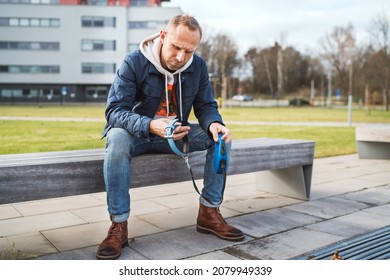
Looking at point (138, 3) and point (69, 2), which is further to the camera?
point (138, 3)

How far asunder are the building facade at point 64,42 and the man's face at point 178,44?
3880cm

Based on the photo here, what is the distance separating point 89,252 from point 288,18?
201 cm

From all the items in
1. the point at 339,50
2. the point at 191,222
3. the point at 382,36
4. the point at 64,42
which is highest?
the point at 339,50

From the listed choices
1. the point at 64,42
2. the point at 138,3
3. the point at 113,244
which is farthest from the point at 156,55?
the point at 138,3

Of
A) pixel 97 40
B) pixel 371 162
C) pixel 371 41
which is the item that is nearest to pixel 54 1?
pixel 97 40

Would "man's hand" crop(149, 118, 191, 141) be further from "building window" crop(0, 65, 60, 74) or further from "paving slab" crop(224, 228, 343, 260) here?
"building window" crop(0, 65, 60, 74)

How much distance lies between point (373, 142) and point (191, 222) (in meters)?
4.44

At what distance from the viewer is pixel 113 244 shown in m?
2.51

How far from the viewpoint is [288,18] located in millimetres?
3100

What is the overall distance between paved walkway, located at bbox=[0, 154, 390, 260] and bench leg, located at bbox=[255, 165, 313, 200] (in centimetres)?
9

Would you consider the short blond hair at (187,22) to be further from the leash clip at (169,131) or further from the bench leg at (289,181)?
the bench leg at (289,181)

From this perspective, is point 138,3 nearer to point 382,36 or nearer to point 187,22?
point 382,36

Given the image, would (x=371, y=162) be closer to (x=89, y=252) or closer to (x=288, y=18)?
(x=288, y=18)

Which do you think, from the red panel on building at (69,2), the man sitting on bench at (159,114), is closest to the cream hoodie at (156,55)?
the man sitting on bench at (159,114)
